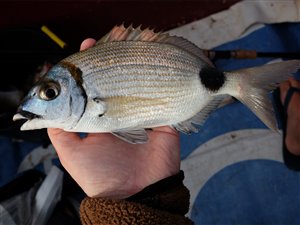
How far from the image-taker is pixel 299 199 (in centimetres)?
191

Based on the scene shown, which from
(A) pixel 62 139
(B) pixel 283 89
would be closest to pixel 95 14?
(A) pixel 62 139

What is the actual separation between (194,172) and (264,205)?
0.40 meters

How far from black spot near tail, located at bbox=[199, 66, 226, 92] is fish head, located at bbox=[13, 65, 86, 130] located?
42 cm

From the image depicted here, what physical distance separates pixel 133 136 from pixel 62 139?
26 centimetres

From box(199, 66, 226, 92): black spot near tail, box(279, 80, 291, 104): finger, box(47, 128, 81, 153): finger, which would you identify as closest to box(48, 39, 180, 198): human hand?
box(47, 128, 81, 153): finger

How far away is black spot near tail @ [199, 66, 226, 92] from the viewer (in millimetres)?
1252

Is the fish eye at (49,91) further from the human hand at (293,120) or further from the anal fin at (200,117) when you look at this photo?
the human hand at (293,120)

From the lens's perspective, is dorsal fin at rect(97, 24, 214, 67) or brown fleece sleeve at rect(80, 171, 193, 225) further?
dorsal fin at rect(97, 24, 214, 67)

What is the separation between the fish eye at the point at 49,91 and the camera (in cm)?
111

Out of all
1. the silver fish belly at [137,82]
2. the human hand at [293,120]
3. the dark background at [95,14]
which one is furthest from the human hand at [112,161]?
the human hand at [293,120]

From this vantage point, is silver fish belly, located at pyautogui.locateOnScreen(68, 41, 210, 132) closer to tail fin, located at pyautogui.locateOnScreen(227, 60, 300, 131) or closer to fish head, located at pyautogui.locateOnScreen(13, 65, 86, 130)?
fish head, located at pyautogui.locateOnScreen(13, 65, 86, 130)

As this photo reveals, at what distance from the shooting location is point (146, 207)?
1118 mm

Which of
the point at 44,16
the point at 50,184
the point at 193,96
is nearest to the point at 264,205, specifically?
the point at 193,96

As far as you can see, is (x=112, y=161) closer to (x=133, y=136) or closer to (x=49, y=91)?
(x=133, y=136)
